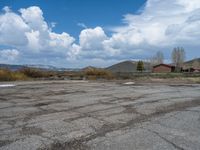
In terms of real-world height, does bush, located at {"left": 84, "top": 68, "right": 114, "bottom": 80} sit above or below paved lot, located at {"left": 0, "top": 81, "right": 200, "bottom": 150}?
above

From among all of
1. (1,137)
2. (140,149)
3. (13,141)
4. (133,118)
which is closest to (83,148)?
(140,149)

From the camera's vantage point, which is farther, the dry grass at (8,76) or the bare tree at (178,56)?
the bare tree at (178,56)

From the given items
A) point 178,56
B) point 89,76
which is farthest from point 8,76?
point 178,56

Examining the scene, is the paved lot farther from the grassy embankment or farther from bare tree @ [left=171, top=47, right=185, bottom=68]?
bare tree @ [left=171, top=47, right=185, bottom=68]

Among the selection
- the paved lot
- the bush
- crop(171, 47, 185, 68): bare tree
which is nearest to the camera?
the paved lot

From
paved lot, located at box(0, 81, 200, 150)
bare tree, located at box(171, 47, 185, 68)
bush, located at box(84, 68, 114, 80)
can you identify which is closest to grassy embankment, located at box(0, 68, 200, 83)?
bush, located at box(84, 68, 114, 80)

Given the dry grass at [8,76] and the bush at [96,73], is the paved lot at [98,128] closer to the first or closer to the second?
the dry grass at [8,76]

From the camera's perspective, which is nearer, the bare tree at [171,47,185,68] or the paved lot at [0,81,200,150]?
the paved lot at [0,81,200,150]

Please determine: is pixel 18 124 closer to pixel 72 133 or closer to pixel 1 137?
pixel 1 137

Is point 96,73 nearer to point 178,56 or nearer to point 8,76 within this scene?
point 8,76

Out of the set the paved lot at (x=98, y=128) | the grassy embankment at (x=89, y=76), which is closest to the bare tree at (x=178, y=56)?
the grassy embankment at (x=89, y=76)

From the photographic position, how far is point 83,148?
516cm

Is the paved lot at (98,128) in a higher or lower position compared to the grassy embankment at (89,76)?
lower

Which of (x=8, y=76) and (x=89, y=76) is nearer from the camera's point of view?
(x=8, y=76)
